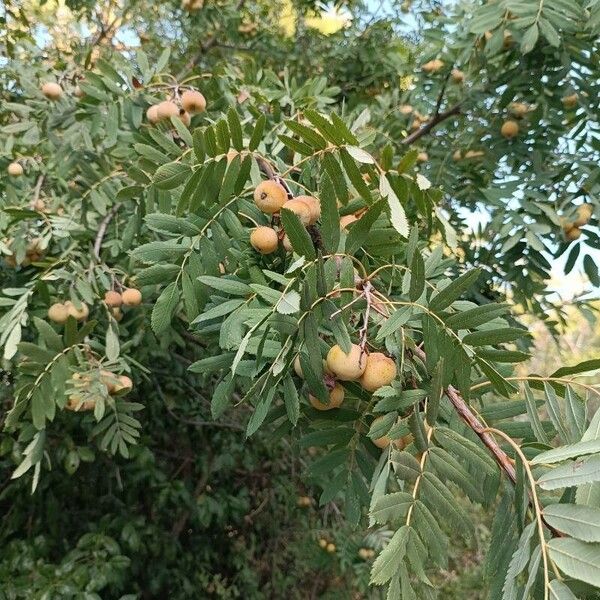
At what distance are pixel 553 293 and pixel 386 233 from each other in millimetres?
1653

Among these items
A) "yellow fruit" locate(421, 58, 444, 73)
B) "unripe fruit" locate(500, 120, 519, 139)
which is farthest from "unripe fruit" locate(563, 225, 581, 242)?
"yellow fruit" locate(421, 58, 444, 73)

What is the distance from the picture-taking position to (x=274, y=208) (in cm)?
104

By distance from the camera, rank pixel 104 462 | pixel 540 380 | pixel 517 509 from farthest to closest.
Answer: pixel 104 462, pixel 540 380, pixel 517 509

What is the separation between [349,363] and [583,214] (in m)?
1.29

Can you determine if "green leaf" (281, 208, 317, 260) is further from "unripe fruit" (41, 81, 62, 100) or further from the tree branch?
the tree branch

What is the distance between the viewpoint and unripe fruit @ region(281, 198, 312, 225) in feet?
3.23

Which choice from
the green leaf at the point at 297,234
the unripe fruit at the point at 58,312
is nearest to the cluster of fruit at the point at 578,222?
the green leaf at the point at 297,234

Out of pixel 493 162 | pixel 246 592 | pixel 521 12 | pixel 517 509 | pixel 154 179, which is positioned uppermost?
pixel 521 12

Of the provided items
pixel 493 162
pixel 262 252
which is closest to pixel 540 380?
pixel 262 252

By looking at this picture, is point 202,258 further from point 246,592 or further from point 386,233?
point 246,592

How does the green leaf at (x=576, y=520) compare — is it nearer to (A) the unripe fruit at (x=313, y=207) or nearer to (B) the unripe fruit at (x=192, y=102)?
(A) the unripe fruit at (x=313, y=207)

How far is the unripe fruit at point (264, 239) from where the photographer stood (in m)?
1.05

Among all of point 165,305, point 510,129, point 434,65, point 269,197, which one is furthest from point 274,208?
point 434,65

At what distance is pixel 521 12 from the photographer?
1686mm
